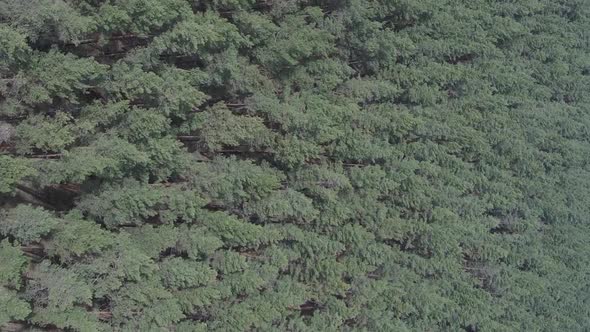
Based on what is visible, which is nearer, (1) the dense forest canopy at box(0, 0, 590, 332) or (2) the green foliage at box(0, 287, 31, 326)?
(2) the green foliage at box(0, 287, 31, 326)

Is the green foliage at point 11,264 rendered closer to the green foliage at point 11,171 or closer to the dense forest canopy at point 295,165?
the dense forest canopy at point 295,165

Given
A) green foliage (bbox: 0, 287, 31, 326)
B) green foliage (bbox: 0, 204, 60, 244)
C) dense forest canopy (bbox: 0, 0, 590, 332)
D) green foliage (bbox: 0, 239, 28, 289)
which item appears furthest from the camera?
dense forest canopy (bbox: 0, 0, 590, 332)

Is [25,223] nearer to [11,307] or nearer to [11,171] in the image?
[11,171]

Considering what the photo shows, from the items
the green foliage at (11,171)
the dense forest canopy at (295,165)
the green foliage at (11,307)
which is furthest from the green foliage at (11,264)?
the green foliage at (11,171)

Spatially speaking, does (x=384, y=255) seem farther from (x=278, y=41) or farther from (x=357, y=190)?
(x=278, y=41)

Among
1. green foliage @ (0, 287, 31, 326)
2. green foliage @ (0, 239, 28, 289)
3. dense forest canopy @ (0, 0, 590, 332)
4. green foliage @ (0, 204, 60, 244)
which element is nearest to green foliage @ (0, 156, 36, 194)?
dense forest canopy @ (0, 0, 590, 332)

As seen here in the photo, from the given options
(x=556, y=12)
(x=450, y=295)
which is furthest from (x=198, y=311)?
(x=556, y=12)

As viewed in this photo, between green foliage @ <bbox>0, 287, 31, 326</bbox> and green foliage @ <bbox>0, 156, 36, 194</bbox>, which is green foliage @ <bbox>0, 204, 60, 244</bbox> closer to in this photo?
green foliage @ <bbox>0, 156, 36, 194</bbox>

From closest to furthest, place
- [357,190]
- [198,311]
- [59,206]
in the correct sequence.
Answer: [59,206] → [198,311] → [357,190]
